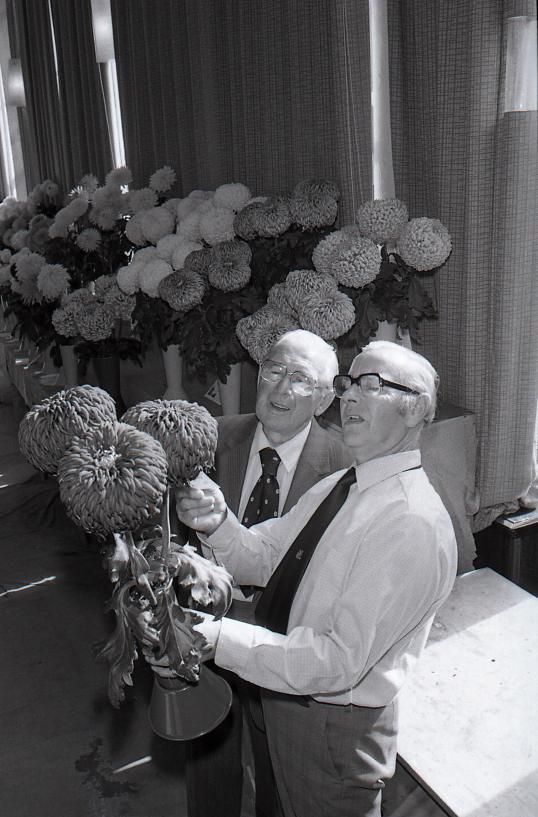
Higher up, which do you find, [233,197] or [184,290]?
[233,197]

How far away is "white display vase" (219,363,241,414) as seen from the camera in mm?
2336

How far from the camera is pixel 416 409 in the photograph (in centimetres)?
115

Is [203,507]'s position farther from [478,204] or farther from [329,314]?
[478,204]

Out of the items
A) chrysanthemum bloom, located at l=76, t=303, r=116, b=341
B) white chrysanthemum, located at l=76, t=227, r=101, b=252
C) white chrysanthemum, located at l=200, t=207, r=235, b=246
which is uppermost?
white chrysanthemum, located at l=200, t=207, r=235, b=246

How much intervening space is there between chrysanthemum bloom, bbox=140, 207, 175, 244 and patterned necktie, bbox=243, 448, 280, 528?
1.41 meters

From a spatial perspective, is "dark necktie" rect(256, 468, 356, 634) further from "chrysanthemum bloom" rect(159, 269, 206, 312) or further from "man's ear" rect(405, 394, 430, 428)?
"chrysanthemum bloom" rect(159, 269, 206, 312)

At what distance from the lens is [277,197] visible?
7.25ft

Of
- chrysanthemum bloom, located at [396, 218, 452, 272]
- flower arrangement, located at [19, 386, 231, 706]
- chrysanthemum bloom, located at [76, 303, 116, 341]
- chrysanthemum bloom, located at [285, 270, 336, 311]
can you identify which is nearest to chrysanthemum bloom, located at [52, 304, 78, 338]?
chrysanthemum bloom, located at [76, 303, 116, 341]

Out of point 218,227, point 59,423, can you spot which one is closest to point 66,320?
point 218,227

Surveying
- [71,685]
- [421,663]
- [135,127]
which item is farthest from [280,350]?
[135,127]

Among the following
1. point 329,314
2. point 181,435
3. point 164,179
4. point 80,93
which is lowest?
point 329,314

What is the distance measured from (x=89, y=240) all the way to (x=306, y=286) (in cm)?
139

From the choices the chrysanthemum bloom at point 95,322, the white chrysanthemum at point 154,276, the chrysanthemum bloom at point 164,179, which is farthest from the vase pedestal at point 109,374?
the chrysanthemum bloom at point 164,179

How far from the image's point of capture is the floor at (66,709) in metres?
1.94
